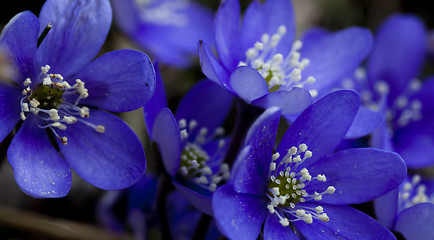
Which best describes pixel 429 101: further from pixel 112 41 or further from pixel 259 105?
pixel 112 41

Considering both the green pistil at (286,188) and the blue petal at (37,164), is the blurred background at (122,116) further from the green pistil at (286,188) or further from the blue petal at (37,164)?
the green pistil at (286,188)

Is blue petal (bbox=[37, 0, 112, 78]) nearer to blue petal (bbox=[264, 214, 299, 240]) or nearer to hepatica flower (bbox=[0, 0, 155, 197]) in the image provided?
hepatica flower (bbox=[0, 0, 155, 197])

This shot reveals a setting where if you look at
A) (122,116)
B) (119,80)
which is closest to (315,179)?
(119,80)

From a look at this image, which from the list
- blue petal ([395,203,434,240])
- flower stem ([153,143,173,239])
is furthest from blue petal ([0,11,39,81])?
blue petal ([395,203,434,240])

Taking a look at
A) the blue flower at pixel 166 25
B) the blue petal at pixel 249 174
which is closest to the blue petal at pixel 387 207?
the blue petal at pixel 249 174

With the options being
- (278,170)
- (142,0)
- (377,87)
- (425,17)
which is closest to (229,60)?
(278,170)

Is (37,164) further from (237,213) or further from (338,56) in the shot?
(338,56)
